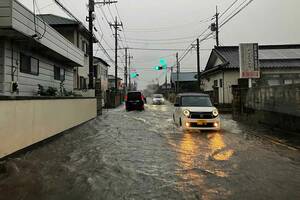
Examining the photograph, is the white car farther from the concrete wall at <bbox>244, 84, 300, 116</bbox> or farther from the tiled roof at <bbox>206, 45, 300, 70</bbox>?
the tiled roof at <bbox>206, 45, 300, 70</bbox>

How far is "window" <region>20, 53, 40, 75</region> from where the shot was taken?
11809 millimetres

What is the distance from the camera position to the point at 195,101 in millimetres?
13008

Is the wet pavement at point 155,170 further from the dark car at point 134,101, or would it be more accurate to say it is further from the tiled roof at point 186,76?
the tiled roof at point 186,76

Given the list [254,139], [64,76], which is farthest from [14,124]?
[64,76]

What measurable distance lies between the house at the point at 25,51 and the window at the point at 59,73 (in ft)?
1.81

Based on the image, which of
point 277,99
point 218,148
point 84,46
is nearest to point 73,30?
point 84,46

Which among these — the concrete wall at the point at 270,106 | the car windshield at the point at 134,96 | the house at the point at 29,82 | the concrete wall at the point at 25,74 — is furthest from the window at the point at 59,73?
the concrete wall at the point at 270,106

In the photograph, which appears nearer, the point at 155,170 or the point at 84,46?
the point at 155,170

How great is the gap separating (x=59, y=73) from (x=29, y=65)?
4716 millimetres

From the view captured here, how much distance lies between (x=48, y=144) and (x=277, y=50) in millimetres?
29171

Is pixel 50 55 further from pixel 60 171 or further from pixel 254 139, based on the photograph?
pixel 254 139

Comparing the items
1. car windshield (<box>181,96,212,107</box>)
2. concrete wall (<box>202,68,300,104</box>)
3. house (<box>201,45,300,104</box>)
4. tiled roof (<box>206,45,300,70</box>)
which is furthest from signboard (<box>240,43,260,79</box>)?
tiled roof (<box>206,45,300,70</box>)

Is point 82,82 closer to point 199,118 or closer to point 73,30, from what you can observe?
point 73,30

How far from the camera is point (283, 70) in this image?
82.6ft
